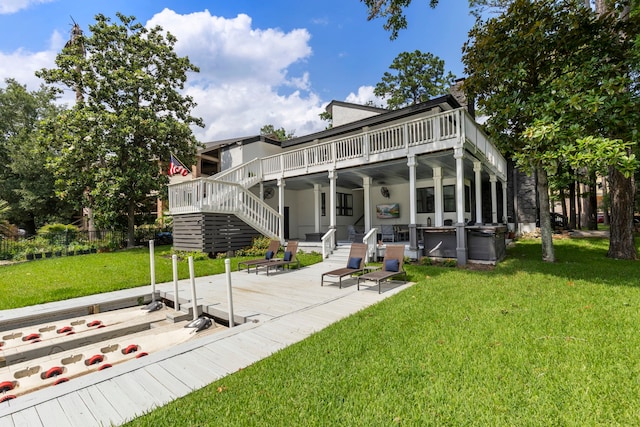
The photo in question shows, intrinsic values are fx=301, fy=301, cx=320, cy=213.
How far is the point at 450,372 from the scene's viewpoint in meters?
3.19

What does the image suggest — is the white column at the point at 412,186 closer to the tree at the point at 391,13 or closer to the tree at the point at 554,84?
the tree at the point at 554,84

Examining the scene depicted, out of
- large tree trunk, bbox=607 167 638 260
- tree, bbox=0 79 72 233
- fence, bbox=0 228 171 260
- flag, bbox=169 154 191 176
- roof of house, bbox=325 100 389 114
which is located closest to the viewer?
large tree trunk, bbox=607 167 638 260

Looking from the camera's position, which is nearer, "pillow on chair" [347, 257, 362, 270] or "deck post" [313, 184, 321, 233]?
"pillow on chair" [347, 257, 362, 270]

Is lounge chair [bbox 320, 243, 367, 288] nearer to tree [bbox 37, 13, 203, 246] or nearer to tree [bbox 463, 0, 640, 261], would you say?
tree [bbox 463, 0, 640, 261]

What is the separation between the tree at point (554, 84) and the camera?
6914mm

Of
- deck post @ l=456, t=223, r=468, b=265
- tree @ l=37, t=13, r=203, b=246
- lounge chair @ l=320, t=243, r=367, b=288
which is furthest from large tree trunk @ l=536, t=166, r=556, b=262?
tree @ l=37, t=13, r=203, b=246

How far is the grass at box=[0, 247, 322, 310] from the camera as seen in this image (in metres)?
7.38

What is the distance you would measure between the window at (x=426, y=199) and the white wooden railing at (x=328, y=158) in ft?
9.85

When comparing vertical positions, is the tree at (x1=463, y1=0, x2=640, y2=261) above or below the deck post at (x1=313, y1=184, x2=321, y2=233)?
above

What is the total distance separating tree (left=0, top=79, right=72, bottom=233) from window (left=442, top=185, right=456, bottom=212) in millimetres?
27905

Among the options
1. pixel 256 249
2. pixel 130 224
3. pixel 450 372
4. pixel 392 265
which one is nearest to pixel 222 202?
pixel 256 249

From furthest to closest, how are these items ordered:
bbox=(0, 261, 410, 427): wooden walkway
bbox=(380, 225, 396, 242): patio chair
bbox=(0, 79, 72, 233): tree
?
bbox=(0, 79, 72, 233): tree, bbox=(380, 225, 396, 242): patio chair, bbox=(0, 261, 410, 427): wooden walkway

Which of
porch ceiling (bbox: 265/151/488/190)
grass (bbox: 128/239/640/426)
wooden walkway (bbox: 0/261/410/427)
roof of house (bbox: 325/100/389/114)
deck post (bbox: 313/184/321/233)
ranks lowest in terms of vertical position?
wooden walkway (bbox: 0/261/410/427)

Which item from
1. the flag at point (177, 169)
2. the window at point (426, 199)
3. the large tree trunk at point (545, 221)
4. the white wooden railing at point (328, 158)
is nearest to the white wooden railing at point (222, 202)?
the white wooden railing at point (328, 158)
